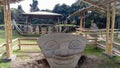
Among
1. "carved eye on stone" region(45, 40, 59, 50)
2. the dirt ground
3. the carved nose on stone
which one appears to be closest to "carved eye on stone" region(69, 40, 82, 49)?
the carved nose on stone

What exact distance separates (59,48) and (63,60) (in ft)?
1.50

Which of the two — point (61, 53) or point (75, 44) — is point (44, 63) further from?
point (75, 44)

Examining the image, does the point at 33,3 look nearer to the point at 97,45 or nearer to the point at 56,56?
the point at 97,45

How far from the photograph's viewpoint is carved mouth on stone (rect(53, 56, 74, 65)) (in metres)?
5.22

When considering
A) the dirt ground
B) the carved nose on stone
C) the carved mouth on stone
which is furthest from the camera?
the dirt ground

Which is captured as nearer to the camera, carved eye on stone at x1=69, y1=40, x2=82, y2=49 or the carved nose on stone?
the carved nose on stone

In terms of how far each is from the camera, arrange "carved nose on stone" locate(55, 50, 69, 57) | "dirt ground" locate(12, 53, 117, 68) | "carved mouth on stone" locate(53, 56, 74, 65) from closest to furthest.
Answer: "carved nose on stone" locate(55, 50, 69, 57)
"carved mouth on stone" locate(53, 56, 74, 65)
"dirt ground" locate(12, 53, 117, 68)

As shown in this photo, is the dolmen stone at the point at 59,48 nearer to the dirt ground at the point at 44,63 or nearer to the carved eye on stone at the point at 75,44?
the carved eye on stone at the point at 75,44

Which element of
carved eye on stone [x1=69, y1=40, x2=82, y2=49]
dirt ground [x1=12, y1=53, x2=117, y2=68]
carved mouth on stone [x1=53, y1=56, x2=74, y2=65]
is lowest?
dirt ground [x1=12, y1=53, x2=117, y2=68]

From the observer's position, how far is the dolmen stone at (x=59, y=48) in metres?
5.16

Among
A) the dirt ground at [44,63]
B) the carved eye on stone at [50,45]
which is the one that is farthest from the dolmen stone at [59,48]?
the dirt ground at [44,63]

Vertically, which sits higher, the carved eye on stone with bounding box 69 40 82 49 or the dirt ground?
the carved eye on stone with bounding box 69 40 82 49

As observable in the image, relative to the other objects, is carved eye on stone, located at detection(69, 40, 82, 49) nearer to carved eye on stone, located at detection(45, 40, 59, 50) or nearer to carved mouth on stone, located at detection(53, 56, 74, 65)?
carved mouth on stone, located at detection(53, 56, 74, 65)

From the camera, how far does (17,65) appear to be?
219 inches
